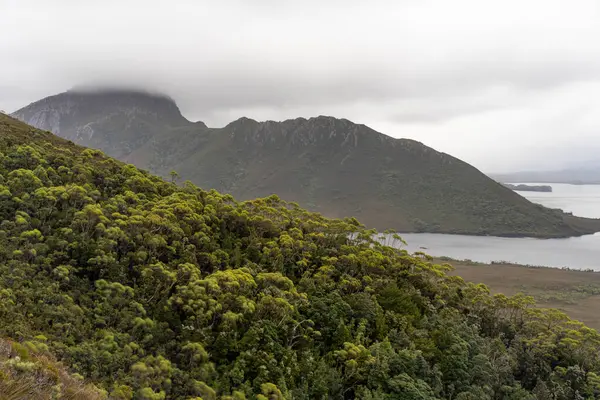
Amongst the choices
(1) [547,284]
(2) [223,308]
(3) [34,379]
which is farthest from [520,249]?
(3) [34,379]

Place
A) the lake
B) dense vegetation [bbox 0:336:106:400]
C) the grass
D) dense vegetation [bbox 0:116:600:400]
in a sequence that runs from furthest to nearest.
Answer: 1. the lake
2. the grass
3. dense vegetation [bbox 0:116:600:400]
4. dense vegetation [bbox 0:336:106:400]

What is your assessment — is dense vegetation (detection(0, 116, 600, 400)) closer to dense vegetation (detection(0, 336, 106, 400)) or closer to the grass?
dense vegetation (detection(0, 336, 106, 400))

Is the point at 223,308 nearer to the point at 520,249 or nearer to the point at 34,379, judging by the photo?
the point at 34,379

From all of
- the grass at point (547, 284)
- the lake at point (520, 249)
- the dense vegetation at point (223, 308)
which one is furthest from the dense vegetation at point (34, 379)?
the lake at point (520, 249)

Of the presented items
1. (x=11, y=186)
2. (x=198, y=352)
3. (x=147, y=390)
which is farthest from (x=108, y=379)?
(x=11, y=186)

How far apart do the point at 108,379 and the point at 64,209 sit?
928 centimetres

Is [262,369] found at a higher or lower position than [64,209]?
lower

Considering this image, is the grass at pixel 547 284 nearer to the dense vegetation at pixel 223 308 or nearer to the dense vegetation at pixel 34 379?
the dense vegetation at pixel 223 308

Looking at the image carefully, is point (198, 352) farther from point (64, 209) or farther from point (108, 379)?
point (64, 209)

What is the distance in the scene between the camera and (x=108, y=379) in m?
10.1

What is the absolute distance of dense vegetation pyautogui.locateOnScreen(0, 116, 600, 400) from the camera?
455 inches

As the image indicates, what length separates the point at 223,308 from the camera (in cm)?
1395

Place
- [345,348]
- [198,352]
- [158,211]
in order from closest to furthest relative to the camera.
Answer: [198,352] < [345,348] < [158,211]

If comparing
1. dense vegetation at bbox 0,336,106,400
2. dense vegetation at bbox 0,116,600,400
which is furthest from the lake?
dense vegetation at bbox 0,336,106,400
